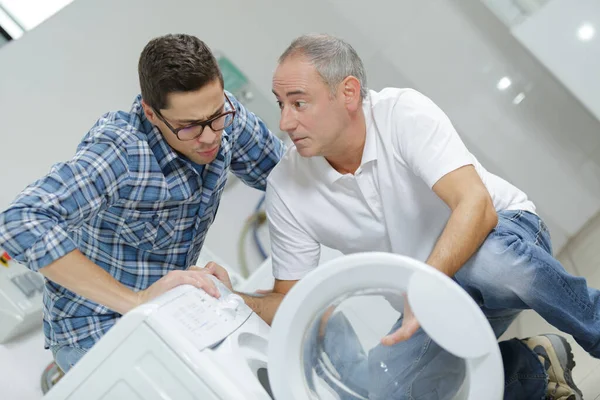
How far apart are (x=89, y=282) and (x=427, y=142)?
75 cm

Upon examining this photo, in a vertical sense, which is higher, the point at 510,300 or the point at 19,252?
the point at 510,300

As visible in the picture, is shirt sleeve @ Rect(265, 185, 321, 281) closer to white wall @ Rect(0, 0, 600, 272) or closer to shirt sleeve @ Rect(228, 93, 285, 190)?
shirt sleeve @ Rect(228, 93, 285, 190)

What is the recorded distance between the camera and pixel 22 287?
211 centimetres

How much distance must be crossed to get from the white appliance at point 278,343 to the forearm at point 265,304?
0.36m

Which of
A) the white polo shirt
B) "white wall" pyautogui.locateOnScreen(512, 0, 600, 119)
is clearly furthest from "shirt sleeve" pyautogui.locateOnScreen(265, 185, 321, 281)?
"white wall" pyautogui.locateOnScreen(512, 0, 600, 119)

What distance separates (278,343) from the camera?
1.13m

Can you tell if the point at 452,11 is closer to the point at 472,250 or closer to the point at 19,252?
the point at 472,250

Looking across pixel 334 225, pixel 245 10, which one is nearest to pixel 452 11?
pixel 245 10

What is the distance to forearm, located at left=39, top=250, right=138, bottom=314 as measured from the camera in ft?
4.27

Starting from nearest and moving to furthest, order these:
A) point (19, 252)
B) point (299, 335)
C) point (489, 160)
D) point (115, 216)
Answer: point (299, 335)
point (19, 252)
point (115, 216)
point (489, 160)

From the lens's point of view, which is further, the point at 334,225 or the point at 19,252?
the point at 334,225

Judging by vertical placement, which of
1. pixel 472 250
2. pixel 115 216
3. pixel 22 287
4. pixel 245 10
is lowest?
pixel 22 287

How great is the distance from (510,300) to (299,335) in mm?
521

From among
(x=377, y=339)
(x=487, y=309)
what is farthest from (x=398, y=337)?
(x=487, y=309)
